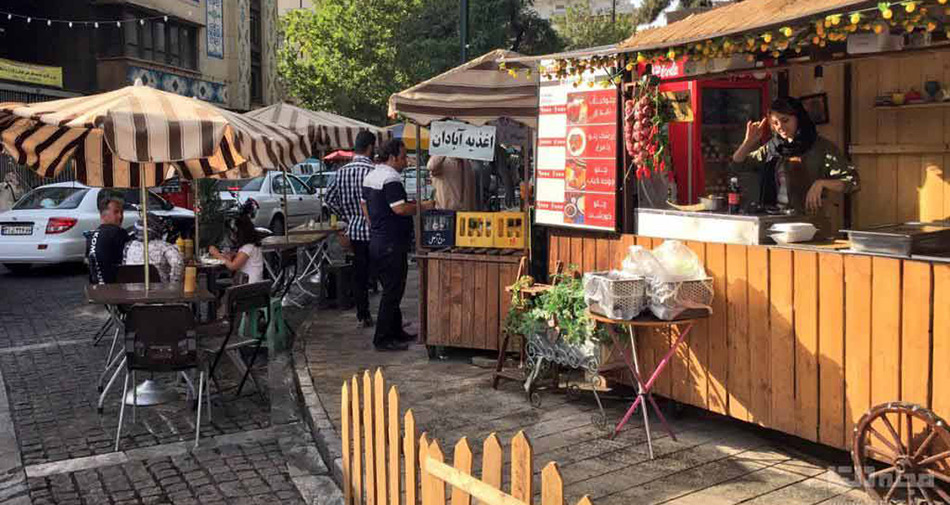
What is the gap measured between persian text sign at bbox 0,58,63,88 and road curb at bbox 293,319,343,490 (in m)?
18.9

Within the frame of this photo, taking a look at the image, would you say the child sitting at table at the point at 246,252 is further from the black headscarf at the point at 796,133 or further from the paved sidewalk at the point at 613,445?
the black headscarf at the point at 796,133

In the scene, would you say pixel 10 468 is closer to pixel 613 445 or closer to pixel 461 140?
pixel 613 445

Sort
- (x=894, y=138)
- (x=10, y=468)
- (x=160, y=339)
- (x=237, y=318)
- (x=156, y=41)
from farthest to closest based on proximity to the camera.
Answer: (x=156, y=41), (x=894, y=138), (x=237, y=318), (x=160, y=339), (x=10, y=468)

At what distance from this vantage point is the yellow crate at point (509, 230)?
25.9 ft

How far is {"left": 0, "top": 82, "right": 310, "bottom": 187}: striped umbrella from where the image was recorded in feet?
21.1

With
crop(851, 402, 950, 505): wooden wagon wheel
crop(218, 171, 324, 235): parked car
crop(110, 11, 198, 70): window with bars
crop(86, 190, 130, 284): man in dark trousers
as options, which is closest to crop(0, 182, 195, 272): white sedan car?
crop(218, 171, 324, 235): parked car

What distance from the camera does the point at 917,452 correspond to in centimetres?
440

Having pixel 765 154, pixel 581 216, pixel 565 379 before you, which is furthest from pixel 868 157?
pixel 565 379

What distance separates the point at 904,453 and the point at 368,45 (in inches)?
1382

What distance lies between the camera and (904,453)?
446cm

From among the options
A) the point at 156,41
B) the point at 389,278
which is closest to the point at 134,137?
the point at 389,278

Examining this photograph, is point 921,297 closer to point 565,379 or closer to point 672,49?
point 672,49

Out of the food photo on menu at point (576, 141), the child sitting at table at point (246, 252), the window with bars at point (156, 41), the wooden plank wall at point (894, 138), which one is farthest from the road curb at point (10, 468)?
the window with bars at point (156, 41)

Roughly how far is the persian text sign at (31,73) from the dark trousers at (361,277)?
56.6 ft
